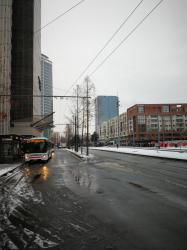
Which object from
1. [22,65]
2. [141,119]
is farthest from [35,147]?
[141,119]

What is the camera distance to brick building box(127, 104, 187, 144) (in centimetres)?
12225

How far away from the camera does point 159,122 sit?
12544cm

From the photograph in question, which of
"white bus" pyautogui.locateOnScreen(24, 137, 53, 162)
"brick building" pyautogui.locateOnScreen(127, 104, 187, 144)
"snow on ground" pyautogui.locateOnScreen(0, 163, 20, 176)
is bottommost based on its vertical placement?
"snow on ground" pyautogui.locateOnScreen(0, 163, 20, 176)

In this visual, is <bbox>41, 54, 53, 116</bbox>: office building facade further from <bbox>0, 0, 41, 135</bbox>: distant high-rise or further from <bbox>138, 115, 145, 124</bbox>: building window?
<bbox>0, 0, 41, 135</bbox>: distant high-rise

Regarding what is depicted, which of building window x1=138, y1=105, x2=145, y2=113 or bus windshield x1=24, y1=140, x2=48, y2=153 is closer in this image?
bus windshield x1=24, y1=140, x2=48, y2=153

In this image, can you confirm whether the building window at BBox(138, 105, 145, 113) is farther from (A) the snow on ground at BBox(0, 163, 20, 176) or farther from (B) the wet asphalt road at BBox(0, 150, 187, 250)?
(B) the wet asphalt road at BBox(0, 150, 187, 250)

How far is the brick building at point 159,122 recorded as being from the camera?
122 metres

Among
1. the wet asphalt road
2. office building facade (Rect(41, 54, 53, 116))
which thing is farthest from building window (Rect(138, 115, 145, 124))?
the wet asphalt road

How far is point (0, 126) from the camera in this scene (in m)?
47.8

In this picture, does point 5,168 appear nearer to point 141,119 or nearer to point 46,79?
point 141,119

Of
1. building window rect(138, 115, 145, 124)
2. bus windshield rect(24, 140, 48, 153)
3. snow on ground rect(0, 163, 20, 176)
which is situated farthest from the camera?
building window rect(138, 115, 145, 124)

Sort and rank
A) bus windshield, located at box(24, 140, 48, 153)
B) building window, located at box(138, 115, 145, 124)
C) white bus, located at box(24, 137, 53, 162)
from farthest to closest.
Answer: building window, located at box(138, 115, 145, 124) < bus windshield, located at box(24, 140, 48, 153) < white bus, located at box(24, 137, 53, 162)

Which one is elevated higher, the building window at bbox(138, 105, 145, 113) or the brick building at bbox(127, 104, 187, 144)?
the building window at bbox(138, 105, 145, 113)

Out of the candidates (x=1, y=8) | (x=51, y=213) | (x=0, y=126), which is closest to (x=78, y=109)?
(x=0, y=126)
